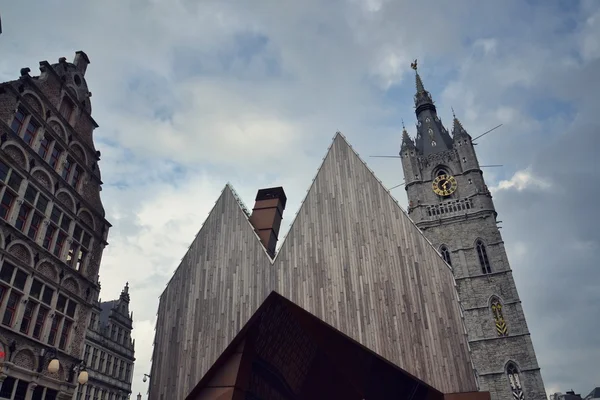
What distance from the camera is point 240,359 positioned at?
59.4 ft

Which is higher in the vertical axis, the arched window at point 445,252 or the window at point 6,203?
the arched window at point 445,252

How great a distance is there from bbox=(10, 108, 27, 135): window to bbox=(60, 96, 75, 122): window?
2.94m

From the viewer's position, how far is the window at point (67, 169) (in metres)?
20.1

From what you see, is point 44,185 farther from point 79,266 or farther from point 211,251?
point 211,251

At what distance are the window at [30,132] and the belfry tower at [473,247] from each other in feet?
145

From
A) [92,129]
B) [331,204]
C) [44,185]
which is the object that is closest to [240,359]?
[331,204]

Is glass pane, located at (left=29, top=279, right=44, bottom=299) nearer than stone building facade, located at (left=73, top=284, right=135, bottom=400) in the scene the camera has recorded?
Yes

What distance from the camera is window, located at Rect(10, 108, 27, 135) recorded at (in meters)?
17.1

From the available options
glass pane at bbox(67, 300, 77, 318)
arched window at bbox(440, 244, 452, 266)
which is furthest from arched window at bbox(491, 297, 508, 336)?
glass pane at bbox(67, 300, 77, 318)

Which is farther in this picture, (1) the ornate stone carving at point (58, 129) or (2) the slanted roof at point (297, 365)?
(1) the ornate stone carving at point (58, 129)

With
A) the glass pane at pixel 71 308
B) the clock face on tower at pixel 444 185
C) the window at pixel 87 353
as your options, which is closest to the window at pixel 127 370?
the window at pixel 87 353

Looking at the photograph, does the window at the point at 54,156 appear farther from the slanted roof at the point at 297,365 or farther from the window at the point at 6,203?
the slanted roof at the point at 297,365

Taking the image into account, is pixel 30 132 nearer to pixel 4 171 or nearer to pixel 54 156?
pixel 54 156

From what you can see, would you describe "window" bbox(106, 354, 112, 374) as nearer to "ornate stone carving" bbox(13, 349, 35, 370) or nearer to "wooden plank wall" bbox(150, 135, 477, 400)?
"wooden plank wall" bbox(150, 135, 477, 400)
